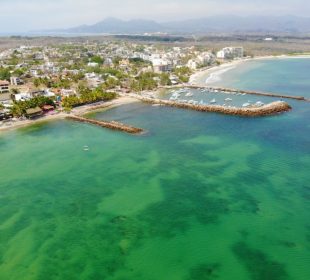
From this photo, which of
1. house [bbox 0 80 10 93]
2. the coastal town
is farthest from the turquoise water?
house [bbox 0 80 10 93]

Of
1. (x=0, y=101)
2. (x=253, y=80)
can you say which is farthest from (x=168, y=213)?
(x=253, y=80)

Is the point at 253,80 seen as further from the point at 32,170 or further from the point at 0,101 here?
the point at 32,170

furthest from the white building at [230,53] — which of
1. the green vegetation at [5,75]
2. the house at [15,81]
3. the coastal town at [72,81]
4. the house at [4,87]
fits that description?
the house at [4,87]

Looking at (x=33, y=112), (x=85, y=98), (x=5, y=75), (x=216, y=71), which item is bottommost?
(x=216, y=71)

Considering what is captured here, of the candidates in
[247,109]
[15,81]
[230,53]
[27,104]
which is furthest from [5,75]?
[230,53]

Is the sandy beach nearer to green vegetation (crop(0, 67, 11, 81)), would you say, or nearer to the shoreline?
the shoreline

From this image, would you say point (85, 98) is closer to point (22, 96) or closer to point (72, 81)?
point (22, 96)
